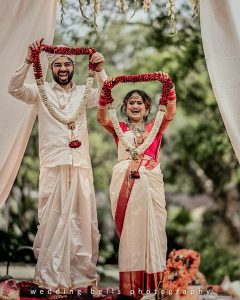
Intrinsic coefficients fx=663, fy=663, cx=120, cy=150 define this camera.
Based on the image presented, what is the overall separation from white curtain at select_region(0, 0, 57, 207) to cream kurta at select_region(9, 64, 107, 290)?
31 centimetres

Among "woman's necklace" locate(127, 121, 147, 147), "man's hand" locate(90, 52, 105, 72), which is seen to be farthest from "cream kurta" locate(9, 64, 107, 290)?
"woman's necklace" locate(127, 121, 147, 147)

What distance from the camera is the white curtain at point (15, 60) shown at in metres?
5.20

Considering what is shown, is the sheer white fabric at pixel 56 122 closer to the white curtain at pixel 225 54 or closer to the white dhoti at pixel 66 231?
the white dhoti at pixel 66 231

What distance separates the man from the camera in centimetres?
470

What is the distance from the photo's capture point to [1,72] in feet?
17.3

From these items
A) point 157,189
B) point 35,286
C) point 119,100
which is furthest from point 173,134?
point 35,286

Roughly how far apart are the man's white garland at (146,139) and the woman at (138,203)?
5cm

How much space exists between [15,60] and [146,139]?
51.1 inches

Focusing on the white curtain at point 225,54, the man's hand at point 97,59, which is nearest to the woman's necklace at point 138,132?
the man's hand at point 97,59

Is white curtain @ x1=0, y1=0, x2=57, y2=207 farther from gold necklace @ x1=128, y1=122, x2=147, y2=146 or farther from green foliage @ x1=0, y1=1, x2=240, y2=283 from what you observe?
gold necklace @ x1=128, y1=122, x2=147, y2=146

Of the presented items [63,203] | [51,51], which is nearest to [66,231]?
[63,203]

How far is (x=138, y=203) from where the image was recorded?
15.4 ft

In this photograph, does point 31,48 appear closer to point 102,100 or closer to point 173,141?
point 102,100

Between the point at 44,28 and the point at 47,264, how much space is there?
1.90 m
